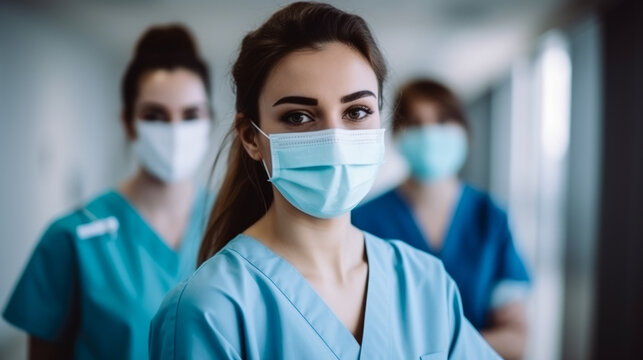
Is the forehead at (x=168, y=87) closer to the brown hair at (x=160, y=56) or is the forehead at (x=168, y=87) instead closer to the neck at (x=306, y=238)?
the brown hair at (x=160, y=56)

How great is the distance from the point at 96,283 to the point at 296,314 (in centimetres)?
66

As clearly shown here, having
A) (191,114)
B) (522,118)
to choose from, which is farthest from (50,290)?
(522,118)

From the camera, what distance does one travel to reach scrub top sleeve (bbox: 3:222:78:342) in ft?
4.19

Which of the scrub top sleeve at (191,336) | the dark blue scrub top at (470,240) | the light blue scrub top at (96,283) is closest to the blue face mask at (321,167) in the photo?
the scrub top sleeve at (191,336)

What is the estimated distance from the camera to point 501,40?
498 cm

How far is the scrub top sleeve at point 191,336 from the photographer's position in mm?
734

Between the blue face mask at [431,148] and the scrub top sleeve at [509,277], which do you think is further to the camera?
the blue face mask at [431,148]

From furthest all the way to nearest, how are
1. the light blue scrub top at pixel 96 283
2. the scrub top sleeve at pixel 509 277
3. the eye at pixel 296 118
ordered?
the scrub top sleeve at pixel 509 277
the light blue scrub top at pixel 96 283
the eye at pixel 296 118

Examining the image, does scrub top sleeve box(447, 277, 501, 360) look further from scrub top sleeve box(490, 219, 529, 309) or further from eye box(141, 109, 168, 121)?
eye box(141, 109, 168, 121)

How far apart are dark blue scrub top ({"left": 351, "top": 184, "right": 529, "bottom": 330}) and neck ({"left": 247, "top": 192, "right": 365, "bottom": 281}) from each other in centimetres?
73

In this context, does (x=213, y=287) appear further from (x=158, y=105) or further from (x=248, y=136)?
(x=158, y=105)

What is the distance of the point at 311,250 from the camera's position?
0.89 metres

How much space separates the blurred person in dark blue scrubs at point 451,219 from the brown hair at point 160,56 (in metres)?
0.61

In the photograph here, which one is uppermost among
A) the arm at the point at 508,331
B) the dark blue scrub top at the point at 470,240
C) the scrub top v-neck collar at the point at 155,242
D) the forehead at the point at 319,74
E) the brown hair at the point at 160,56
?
the brown hair at the point at 160,56
